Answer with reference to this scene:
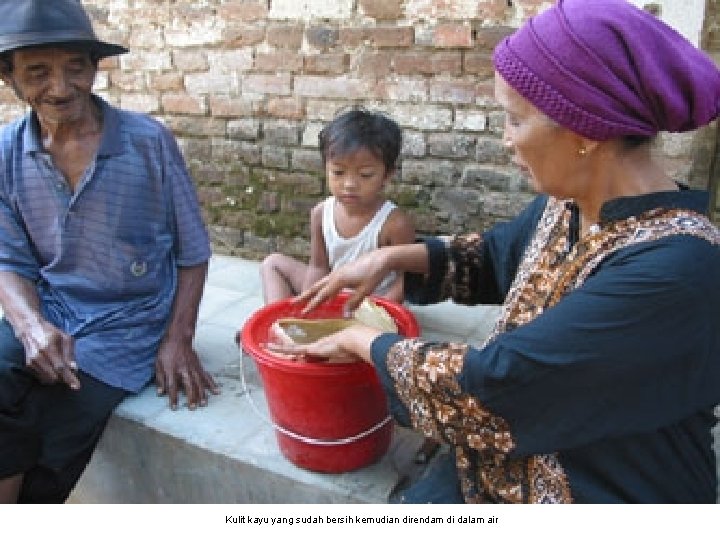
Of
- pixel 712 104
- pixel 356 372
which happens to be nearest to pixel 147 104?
pixel 356 372

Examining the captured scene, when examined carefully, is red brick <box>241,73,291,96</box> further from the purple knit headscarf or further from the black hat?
the purple knit headscarf

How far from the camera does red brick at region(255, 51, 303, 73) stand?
3629 mm

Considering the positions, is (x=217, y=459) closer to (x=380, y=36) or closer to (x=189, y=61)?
(x=380, y=36)

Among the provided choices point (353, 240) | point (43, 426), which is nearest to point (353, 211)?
point (353, 240)

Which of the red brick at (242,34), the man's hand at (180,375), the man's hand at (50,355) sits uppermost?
the red brick at (242,34)

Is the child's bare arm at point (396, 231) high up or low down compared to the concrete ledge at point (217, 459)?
up

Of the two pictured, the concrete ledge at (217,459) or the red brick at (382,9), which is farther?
the red brick at (382,9)

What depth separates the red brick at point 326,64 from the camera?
3.50m

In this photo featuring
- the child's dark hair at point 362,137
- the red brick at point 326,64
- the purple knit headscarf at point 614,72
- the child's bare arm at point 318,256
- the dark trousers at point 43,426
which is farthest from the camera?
the red brick at point 326,64

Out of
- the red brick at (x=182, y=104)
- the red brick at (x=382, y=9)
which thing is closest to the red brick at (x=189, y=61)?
the red brick at (x=182, y=104)

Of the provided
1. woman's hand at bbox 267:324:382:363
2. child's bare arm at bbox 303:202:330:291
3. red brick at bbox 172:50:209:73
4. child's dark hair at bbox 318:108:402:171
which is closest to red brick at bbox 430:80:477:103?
child's dark hair at bbox 318:108:402:171

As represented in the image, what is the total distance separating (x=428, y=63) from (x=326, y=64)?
0.58 m

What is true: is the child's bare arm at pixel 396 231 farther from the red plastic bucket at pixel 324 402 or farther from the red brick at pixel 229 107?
the red brick at pixel 229 107
